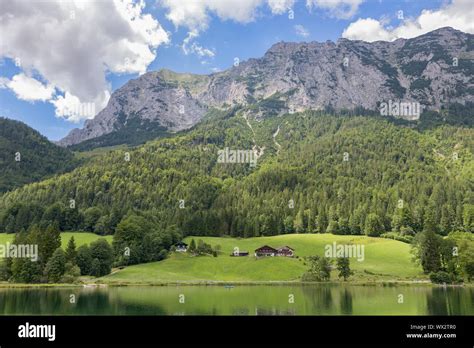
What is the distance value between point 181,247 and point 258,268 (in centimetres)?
3553

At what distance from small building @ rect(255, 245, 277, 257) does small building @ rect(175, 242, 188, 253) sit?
24067 mm

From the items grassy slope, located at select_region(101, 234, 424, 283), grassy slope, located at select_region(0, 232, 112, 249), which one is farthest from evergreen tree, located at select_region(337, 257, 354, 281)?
grassy slope, located at select_region(0, 232, 112, 249)

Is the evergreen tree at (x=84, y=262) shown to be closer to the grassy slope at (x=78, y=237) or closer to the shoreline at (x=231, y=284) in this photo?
the shoreline at (x=231, y=284)

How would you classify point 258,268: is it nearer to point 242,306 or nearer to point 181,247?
point 181,247

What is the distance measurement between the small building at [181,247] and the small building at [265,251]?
948 inches

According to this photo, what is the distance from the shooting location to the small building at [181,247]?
459ft

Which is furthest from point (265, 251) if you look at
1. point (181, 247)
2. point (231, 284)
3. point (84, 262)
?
point (84, 262)

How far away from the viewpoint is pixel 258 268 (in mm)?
116688

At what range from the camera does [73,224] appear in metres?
180

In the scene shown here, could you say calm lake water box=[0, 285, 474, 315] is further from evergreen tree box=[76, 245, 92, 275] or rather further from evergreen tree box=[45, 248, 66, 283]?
evergreen tree box=[76, 245, 92, 275]

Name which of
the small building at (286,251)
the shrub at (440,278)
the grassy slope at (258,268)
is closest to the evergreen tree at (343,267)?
the grassy slope at (258,268)
